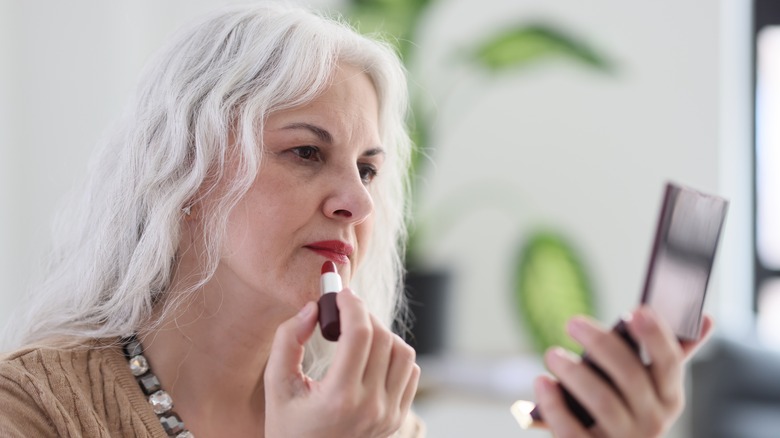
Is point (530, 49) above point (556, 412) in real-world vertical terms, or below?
above

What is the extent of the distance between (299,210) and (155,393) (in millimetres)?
248

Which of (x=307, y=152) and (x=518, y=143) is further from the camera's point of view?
(x=518, y=143)

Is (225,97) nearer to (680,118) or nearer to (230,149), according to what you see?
(230,149)

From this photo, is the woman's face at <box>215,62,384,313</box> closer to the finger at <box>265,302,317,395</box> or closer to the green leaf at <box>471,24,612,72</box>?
the finger at <box>265,302,317,395</box>

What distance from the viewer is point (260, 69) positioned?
0.96 m

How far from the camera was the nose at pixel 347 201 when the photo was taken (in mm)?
925

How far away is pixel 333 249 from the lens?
934 mm

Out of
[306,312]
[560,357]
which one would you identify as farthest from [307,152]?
[560,357]

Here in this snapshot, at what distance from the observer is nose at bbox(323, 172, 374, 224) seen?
3.03ft

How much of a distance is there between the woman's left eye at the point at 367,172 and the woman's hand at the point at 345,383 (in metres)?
0.29

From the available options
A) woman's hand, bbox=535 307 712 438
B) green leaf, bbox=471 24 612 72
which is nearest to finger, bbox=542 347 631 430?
woman's hand, bbox=535 307 712 438

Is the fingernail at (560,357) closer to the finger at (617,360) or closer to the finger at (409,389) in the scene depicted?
the finger at (617,360)

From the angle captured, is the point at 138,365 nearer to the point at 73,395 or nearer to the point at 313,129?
the point at 73,395

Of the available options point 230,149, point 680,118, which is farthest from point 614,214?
point 230,149
